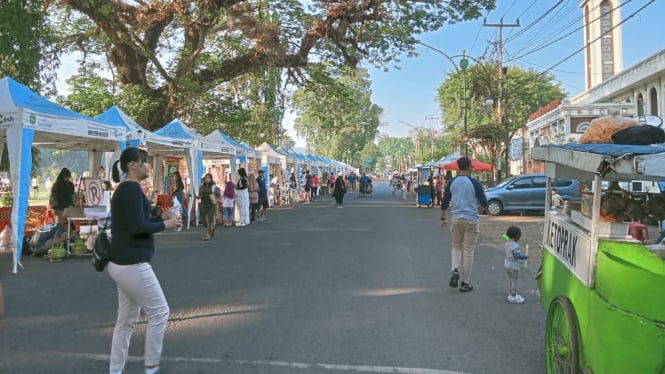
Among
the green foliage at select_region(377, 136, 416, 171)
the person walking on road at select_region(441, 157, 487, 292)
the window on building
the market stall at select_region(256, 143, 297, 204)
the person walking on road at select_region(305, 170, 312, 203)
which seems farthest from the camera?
the green foliage at select_region(377, 136, 416, 171)

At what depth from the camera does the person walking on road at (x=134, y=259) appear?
3.75 metres

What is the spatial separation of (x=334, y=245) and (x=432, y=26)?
10366 mm

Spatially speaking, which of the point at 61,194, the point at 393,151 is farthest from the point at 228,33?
the point at 393,151

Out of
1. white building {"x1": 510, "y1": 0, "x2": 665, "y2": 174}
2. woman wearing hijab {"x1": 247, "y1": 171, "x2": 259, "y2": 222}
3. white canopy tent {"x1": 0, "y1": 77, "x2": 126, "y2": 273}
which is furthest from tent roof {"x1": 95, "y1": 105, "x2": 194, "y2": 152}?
white building {"x1": 510, "y1": 0, "x2": 665, "y2": 174}

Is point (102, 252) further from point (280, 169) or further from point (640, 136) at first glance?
point (280, 169)

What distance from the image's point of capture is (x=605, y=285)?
2.94 m

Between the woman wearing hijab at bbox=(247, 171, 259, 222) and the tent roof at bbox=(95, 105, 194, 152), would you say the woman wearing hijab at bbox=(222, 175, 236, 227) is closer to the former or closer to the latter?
the woman wearing hijab at bbox=(247, 171, 259, 222)

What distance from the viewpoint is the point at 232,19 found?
18.6 metres

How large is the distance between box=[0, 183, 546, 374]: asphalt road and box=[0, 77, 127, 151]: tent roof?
249 centimetres

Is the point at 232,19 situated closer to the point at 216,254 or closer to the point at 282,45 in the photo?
the point at 282,45

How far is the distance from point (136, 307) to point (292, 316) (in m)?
2.20

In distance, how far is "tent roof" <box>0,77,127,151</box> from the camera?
8555mm

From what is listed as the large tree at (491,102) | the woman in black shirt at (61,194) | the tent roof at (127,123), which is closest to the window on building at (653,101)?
the large tree at (491,102)

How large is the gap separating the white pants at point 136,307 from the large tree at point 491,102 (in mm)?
22489
